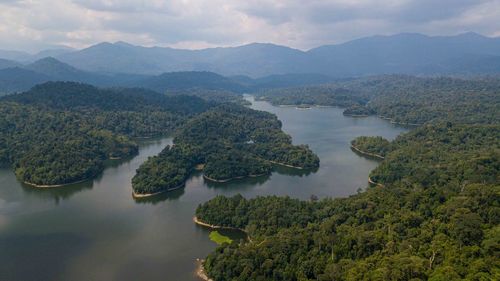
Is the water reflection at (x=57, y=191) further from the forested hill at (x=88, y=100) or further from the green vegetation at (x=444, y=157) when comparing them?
the forested hill at (x=88, y=100)

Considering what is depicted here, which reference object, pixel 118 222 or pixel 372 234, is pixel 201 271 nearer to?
pixel 372 234

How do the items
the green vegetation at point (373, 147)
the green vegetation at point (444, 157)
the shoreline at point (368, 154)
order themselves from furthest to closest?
the green vegetation at point (373, 147) → the shoreline at point (368, 154) → the green vegetation at point (444, 157)

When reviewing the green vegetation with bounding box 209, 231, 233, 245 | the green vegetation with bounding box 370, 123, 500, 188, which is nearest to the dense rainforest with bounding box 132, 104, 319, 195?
the green vegetation with bounding box 370, 123, 500, 188

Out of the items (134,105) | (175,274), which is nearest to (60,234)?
(175,274)

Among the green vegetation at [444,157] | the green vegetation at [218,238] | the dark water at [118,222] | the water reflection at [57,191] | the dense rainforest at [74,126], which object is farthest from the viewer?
the dense rainforest at [74,126]

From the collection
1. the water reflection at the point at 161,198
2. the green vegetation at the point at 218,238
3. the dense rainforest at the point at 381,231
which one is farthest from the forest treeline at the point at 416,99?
the green vegetation at the point at 218,238

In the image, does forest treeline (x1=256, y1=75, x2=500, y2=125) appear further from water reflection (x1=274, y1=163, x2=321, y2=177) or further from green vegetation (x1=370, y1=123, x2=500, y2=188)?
water reflection (x1=274, y1=163, x2=321, y2=177)

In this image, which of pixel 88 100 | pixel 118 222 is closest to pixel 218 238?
pixel 118 222
